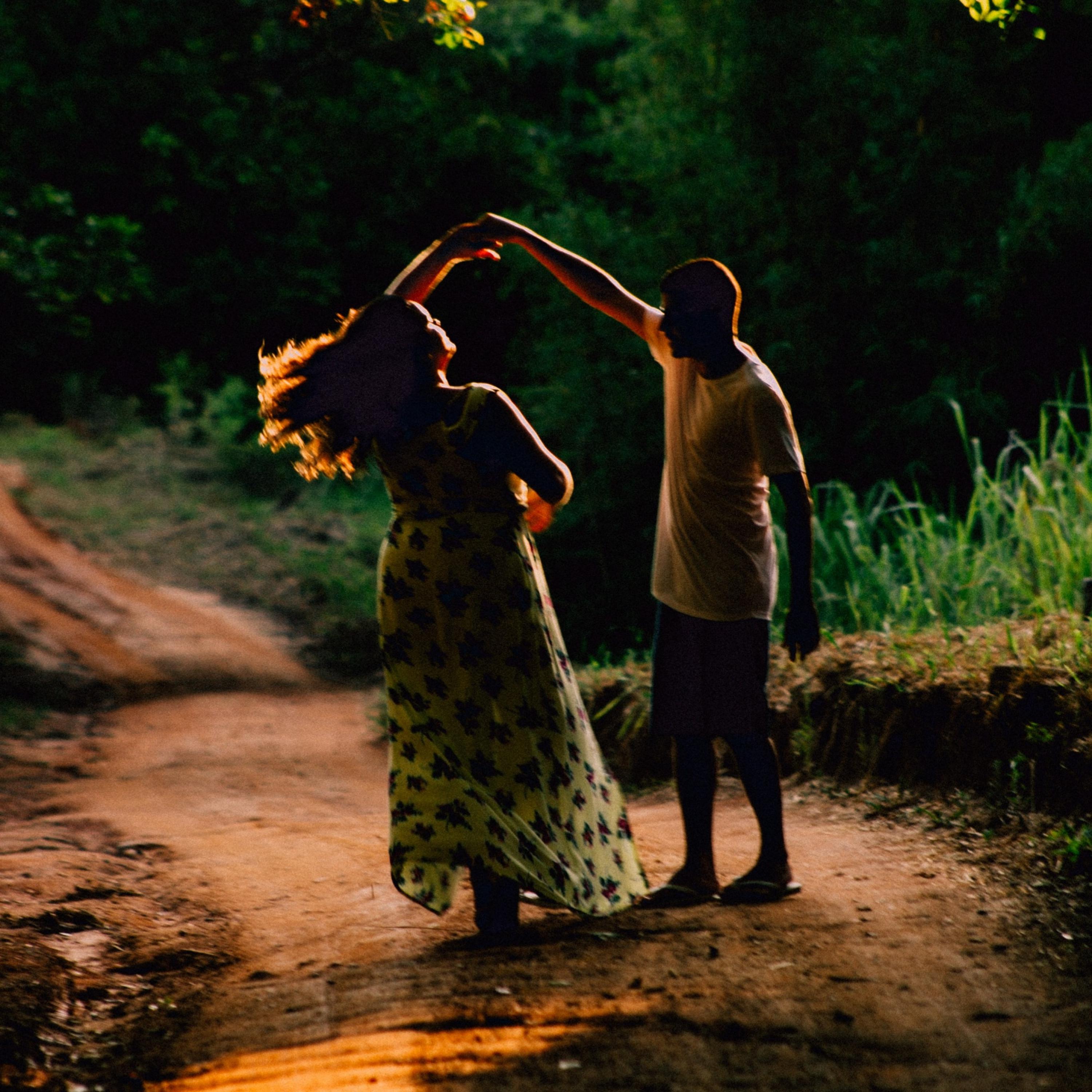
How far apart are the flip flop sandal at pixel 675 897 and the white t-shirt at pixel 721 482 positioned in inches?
33.3

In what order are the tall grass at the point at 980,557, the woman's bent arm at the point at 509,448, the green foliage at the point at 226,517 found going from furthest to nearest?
1. the green foliage at the point at 226,517
2. the tall grass at the point at 980,557
3. the woman's bent arm at the point at 509,448

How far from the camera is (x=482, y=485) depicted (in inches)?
129

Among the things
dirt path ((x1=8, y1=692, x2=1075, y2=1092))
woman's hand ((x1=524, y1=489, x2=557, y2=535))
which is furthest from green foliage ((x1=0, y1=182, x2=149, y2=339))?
woman's hand ((x1=524, y1=489, x2=557, y2=535))

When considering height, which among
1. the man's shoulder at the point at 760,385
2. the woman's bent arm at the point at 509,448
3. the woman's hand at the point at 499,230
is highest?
the woman's hand at the point at 499,230

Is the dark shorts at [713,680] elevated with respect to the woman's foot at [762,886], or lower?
elevated

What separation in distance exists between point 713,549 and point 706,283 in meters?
0.76

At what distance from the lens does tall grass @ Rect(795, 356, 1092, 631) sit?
18.4 ft

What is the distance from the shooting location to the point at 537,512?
343 centimetres

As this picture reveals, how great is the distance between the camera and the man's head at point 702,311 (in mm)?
3420

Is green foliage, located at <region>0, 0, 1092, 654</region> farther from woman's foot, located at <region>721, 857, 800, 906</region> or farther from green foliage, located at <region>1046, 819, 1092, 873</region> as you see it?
woman's foot, located at <region>721, 857, 800, 906</region>

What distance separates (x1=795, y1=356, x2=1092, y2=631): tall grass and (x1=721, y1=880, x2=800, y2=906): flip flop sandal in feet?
7.62

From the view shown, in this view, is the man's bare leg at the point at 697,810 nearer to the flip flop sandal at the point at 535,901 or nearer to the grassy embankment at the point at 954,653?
the flip flop sandal at the point at 535,901

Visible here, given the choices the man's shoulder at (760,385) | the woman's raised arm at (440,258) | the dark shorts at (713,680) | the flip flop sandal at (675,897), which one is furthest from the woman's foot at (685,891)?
the woman's raised arm at (440,258)

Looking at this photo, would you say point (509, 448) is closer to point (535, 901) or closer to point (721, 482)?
point (721, 482)
